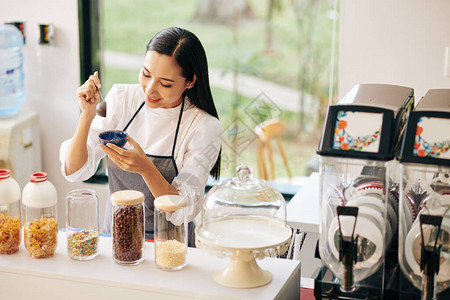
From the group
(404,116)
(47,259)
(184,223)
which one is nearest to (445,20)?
(404,116)

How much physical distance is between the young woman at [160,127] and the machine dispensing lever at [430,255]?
739 millimetres

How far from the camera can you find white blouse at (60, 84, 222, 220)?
1982 mm

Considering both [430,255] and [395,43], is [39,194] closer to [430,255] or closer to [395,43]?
[430,255]

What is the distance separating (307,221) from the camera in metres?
2.46

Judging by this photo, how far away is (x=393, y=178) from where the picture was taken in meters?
1.41

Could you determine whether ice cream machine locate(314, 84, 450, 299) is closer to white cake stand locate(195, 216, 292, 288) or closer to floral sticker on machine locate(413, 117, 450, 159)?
floral sticker on machine locate(413, 117, 450, 159)

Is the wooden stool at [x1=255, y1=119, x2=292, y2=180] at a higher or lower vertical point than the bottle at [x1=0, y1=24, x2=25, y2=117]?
lower

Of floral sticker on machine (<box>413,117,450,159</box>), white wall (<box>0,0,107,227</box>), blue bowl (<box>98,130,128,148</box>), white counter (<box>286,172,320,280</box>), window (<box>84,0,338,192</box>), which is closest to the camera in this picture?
floral sticker on machine (<box>413,117,450,159</box>)

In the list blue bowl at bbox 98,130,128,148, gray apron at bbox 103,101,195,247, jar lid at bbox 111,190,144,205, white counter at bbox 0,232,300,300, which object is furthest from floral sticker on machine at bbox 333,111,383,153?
gray apron at bbox 103,101,195,247

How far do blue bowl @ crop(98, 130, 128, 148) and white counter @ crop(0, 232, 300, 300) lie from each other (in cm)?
27

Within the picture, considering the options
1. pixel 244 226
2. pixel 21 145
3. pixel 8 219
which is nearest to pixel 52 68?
pixel 21 145

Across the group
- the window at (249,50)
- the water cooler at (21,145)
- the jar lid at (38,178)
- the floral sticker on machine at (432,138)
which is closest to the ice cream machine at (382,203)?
the floral sticker on machine at (432,138)

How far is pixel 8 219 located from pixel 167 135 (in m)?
0.66

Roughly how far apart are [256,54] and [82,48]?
1696mm
